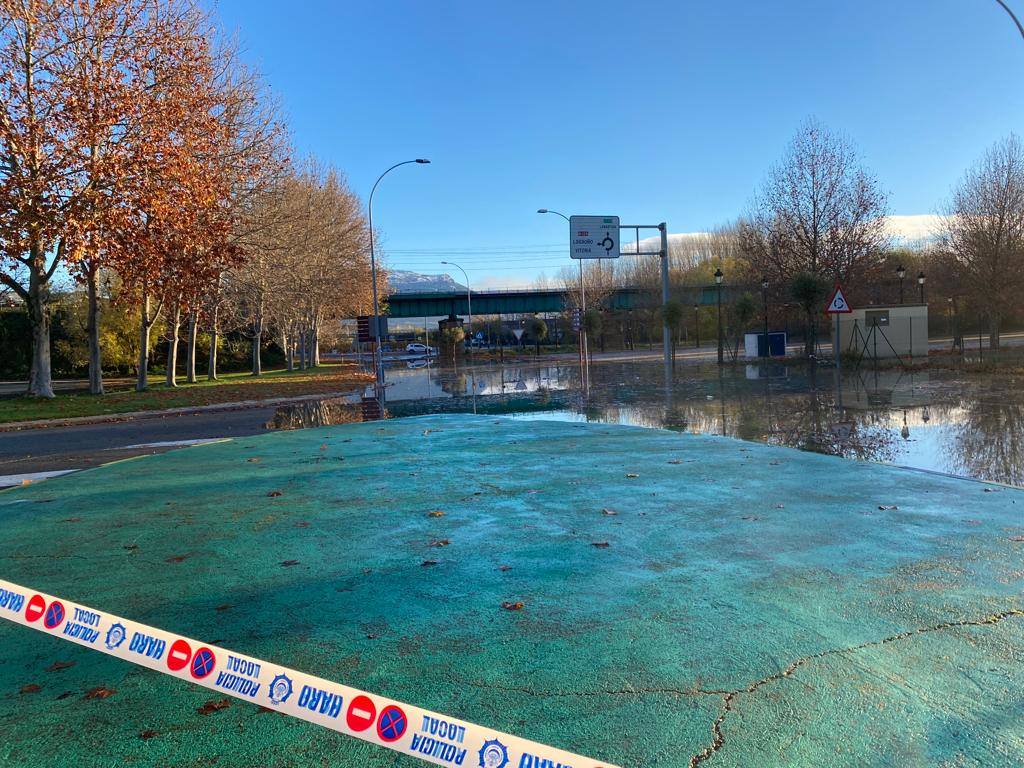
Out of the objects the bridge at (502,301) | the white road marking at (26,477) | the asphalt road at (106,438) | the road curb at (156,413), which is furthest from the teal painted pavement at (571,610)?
the bridge at (502,301)

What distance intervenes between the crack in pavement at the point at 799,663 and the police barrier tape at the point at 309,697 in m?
0.88

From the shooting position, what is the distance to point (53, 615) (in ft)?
9.71

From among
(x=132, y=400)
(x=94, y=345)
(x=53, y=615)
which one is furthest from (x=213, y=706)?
(x=94, y=345)

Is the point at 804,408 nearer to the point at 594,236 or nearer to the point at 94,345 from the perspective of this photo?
the point at 594,236

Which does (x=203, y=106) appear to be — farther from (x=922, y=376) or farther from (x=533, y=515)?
(x=922, y=376)

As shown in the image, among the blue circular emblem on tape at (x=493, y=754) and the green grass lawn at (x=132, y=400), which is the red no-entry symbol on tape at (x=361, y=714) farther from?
the green grass lawn at (x=132, y=400)

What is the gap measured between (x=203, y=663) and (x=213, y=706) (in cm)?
89

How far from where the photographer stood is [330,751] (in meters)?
2.93

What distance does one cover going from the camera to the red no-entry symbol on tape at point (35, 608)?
2969mm

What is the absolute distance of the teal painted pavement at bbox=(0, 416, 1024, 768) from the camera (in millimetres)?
3002

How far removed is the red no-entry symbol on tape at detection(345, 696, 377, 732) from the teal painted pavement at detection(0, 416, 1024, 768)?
74 cm

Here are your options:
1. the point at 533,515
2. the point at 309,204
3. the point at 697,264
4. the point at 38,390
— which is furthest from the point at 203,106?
the point at 697,264

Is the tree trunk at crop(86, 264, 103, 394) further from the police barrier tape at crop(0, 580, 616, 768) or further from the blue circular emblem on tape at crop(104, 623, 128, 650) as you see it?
the blue circular emblem on tape at crop(104, 623, 128, 650)

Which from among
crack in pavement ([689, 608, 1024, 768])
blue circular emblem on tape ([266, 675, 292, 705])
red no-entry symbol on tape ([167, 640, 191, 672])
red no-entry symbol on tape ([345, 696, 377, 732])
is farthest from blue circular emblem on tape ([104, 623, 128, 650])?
crack in pavement ([689, 608, 1024, 768])
